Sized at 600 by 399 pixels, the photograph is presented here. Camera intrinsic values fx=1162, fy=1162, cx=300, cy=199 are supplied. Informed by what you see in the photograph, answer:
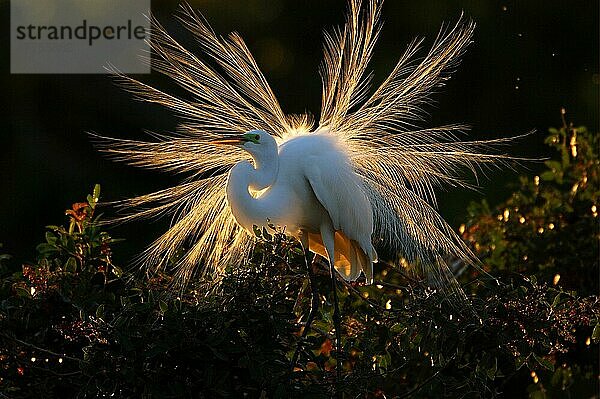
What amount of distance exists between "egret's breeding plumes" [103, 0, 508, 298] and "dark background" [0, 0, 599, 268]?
12.1 feet

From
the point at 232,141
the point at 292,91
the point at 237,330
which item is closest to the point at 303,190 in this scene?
the point at 232,141

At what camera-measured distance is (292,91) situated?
6.54 metres

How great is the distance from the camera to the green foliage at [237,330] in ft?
5.52

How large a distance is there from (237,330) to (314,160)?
581 mm

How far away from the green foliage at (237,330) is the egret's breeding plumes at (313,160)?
13 cm

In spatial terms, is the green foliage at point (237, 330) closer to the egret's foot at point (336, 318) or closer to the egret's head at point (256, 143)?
the egret's foot at point (336, 318)

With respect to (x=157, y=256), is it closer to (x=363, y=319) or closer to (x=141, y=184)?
(x=363, y=319)
